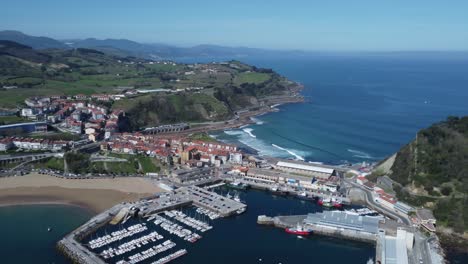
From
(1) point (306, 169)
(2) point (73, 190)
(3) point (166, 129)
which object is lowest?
(2) point (73, 190)

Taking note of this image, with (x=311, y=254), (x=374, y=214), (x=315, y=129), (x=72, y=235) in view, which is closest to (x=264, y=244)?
(x=311, y=254)

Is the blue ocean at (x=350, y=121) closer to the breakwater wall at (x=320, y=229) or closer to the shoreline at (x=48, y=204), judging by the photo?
the breakwater wall at (x=320, y=229)

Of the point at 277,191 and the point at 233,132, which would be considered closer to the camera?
the point at 277,191

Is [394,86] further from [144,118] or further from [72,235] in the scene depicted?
[72,235]

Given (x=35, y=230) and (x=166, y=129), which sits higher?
(x=166, y=129)

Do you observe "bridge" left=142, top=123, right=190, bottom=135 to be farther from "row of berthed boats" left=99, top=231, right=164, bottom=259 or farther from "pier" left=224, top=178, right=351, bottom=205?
"row of berthed boats" left=99, top=231, right=164, bottom=259

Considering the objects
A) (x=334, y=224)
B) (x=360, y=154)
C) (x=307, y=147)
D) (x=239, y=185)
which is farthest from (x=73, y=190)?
(x=360, y=154)

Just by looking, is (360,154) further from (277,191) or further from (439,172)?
(277,191)

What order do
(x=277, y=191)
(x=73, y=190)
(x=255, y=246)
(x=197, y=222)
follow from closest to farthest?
(x=255, y=246) < (x=197, y=222) < (x=73, y=190) < (x=277, y=191)
